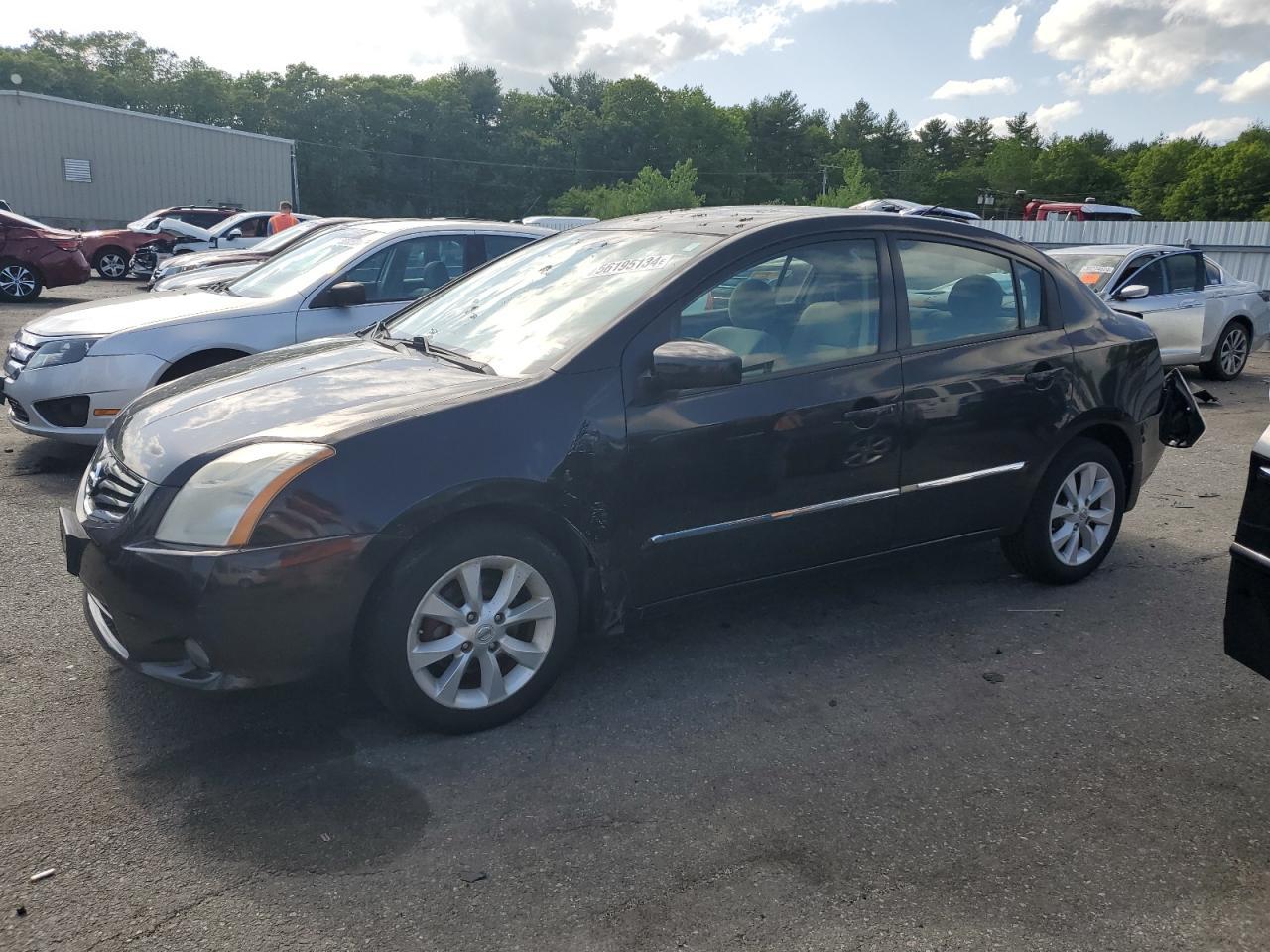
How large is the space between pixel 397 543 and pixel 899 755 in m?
1.76

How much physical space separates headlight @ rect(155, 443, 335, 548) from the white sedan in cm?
277

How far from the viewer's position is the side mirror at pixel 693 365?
11.4 feet

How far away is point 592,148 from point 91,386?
9662 cm

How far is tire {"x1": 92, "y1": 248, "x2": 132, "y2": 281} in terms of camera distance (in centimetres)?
2253

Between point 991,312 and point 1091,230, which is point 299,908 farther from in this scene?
point 1091,230

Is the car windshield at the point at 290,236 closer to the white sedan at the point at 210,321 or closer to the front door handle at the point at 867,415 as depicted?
the white sedan at the point at 210,321

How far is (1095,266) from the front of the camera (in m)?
11.4

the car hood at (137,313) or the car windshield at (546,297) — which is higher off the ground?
the car windshield at (546,297)

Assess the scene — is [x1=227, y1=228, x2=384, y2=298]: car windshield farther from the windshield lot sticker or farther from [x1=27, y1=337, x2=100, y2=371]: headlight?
the windshield lot sticker

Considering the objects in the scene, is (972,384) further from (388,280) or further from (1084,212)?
(1084,212)

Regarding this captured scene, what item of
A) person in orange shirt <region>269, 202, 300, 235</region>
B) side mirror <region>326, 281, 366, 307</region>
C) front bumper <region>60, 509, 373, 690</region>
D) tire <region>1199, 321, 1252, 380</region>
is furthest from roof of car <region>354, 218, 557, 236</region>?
person in orange shirt <region>269, 202, 300, 235</region>

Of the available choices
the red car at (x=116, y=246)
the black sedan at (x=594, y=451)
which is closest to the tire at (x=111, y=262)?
the red car at (x=116, y=246)

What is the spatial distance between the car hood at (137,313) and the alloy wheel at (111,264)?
695 inches

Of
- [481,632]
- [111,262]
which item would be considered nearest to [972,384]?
[481,632]
